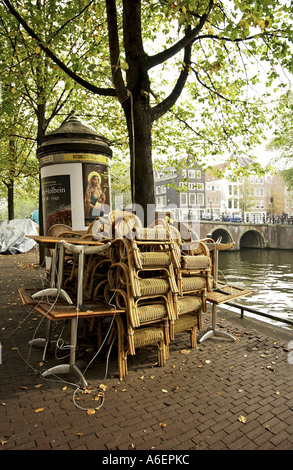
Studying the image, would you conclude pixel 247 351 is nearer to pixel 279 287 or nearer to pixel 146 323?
pixel 146 323

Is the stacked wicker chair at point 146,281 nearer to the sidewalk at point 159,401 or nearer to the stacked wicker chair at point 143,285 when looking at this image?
the stacked wicker chair at point 143,285

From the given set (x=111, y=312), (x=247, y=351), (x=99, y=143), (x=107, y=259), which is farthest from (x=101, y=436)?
(x=99, y=143)

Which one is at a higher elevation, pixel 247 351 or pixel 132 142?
pixel 132 142

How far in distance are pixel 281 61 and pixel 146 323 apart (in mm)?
5877

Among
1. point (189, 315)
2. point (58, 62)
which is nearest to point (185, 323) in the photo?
point (189, 315)

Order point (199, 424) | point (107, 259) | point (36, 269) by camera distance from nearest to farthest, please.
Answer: point (199, 424)
point (107, 259)
point (36, 269)

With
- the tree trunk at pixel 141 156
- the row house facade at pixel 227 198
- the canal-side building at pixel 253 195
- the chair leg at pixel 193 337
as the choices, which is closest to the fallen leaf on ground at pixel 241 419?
the chair leg at pixel 193 337

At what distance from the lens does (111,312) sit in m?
3.29

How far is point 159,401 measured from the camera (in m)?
3.02

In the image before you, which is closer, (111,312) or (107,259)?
(111,312)

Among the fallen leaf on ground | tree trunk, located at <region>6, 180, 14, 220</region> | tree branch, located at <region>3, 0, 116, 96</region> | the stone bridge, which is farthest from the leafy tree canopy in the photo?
the stone bridge

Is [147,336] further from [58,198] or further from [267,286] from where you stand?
[267,286]

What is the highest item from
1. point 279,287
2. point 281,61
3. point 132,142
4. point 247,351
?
point 281,61

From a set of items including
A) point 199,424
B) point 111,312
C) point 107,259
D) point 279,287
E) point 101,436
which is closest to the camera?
Answer: point 101,436
